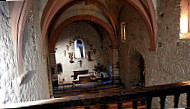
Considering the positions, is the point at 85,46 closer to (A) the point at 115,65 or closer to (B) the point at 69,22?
(B) the point at 69,22

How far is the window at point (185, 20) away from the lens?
3.64 meters

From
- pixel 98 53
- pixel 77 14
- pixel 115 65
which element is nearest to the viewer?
pixel 77 14

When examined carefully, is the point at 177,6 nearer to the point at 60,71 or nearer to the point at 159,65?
the point at 159,65

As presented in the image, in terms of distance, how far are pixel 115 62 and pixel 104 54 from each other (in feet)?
9.28

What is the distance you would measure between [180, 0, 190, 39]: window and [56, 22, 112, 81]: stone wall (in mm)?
7932

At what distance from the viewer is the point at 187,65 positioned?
359 centimetres

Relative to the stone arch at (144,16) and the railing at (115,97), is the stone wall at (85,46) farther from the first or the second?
the railing at (115,97)

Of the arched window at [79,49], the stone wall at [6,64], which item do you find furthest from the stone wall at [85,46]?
the stone wall at [6,64]

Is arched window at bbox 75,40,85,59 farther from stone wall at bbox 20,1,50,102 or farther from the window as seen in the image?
the window

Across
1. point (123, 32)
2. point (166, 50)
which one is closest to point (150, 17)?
point (166, 50)

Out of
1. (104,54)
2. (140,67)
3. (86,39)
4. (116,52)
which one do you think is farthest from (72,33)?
(140,67)

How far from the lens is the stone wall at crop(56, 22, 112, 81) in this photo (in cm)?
1191

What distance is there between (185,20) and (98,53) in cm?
929

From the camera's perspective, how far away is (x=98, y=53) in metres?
12.7
